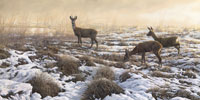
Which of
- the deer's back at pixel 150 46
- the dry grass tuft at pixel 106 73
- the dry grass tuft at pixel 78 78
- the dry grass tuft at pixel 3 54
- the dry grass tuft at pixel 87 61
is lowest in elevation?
the dry grass tuft at pixel 78 78

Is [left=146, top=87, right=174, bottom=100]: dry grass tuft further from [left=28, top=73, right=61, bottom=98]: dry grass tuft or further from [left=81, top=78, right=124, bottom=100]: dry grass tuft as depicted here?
[left=28, top=73, right=61, bottom=98]: dry grass tuft

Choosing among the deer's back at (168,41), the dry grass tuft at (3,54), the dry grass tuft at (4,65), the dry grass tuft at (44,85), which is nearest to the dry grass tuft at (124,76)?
the dry grass tuft at (44,85)

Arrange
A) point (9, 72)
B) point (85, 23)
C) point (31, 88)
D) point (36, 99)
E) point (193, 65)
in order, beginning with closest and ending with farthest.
A: point (36, 99) → point (31, 88) → point (9, 72) → point (193, 65) → point (85, 23)

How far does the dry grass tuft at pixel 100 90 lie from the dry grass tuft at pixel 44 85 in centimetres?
106

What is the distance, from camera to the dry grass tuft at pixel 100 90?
5719mm

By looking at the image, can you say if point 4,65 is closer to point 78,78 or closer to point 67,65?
point 67,65

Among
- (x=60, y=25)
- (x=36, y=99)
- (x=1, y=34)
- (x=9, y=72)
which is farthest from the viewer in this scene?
(x=60, y=25)

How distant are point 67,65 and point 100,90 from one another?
2996 mm

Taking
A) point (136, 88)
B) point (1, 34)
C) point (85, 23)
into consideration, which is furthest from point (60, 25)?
point (136, 88)

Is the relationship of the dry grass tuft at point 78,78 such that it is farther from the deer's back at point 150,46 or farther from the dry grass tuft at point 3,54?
the deer's back at point 150,46

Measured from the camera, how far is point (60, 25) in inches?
1019

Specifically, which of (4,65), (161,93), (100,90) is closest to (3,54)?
(4,65)

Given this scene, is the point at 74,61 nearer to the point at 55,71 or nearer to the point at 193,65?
the point at 55,71

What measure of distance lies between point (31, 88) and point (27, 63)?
9.51 feet
